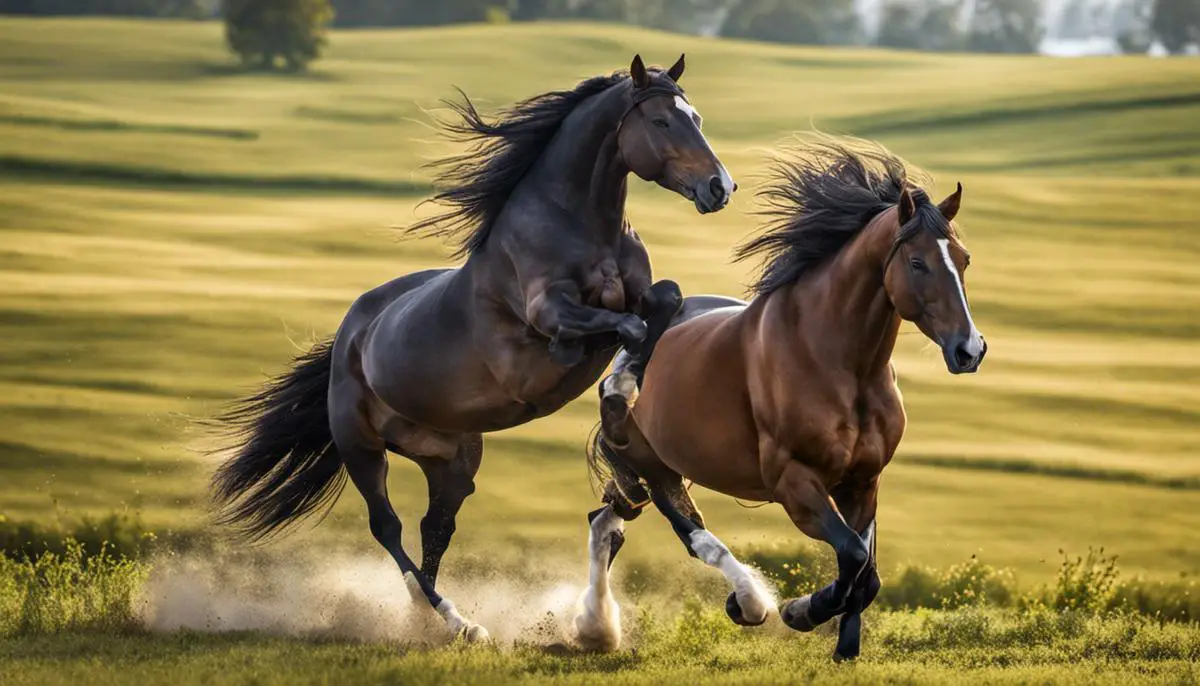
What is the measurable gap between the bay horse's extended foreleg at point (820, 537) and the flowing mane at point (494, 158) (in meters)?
2.30

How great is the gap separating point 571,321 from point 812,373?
1.25 m

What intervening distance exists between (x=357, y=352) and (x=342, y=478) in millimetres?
1209

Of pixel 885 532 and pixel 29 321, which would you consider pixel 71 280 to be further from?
pixel 885 532

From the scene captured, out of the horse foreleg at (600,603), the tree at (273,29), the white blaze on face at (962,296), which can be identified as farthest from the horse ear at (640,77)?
the tree at (273,29)

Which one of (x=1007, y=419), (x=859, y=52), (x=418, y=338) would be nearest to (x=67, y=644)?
(x=418, y=338)

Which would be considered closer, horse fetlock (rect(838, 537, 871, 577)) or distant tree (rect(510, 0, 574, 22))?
horse fetlock (rect(838, 537, 871, 577))

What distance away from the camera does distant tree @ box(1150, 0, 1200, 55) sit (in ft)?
267

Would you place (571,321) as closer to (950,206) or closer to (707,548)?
(707,548)

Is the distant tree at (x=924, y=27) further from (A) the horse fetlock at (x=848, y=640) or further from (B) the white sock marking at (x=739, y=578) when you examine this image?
(A) the horse fetlock at (x=848, y=640)

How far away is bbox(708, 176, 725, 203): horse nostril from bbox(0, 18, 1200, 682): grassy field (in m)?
0.54

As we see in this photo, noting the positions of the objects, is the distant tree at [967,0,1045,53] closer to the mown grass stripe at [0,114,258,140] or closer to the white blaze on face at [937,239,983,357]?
the mown grass stripe at [0,114,258,140]

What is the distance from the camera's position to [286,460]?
11.7 meters

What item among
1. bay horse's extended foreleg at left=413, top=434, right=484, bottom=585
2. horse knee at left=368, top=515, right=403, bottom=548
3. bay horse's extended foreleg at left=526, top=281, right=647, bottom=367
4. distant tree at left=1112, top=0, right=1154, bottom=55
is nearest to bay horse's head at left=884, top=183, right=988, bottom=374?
bay horse's extended foreleg at left=526, top=281, right=647, bottom=367

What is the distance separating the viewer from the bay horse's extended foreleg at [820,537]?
8.20m
